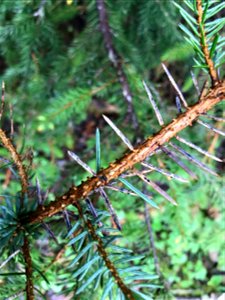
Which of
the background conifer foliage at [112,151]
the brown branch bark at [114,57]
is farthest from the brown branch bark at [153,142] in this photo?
the brown branch bark at [114,57]

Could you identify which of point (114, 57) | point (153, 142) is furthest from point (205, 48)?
point (114, 57)

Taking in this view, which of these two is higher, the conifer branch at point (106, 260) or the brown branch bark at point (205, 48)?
the brown branch bark at point (205, 48)

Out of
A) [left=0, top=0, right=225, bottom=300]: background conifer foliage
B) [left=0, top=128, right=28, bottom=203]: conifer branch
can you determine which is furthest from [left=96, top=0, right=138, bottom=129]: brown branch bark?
[left=0, top=128, right=28, bottom=203]: conifer branch

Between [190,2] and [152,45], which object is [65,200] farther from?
[152,45]

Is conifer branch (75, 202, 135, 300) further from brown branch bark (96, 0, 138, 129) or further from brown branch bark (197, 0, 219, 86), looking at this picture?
brown branch bark (96, 0, 138, 129)

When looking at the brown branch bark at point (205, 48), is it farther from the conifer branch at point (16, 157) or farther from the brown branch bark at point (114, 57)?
the brown branch bark at point (114, 57)

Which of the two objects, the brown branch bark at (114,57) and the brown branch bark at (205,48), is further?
the brown branch bark at (114,57)

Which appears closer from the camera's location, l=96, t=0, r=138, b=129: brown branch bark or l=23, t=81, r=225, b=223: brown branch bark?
l=23, t=81, r=225, b=223: brown branch bark

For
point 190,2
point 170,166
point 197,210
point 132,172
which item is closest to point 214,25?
point 190,2
